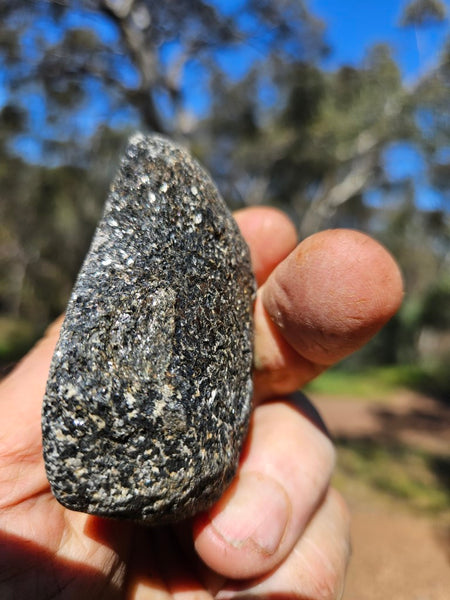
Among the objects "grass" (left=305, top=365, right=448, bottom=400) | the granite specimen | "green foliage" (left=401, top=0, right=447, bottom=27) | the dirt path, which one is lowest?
"grass" (left=305, top=365, right=448, bottom=400)

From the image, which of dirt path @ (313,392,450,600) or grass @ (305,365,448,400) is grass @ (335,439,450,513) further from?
grass @ (305,365,448,400)

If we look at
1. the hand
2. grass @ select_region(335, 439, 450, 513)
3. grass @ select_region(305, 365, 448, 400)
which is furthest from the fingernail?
grass @ select_region(305, 365, 448, 400)

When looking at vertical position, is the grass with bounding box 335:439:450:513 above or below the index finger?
below

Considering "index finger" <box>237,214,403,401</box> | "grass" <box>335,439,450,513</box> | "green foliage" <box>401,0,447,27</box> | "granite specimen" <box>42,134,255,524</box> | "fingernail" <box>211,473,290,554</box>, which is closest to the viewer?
"granite specimen" <box>42,134,255,524</box>

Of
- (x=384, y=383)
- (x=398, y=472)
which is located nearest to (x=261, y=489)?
(x=398, y=472)

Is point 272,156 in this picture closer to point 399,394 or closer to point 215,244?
point 399,394

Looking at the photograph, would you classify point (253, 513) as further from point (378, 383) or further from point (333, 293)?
point (378, 383)
